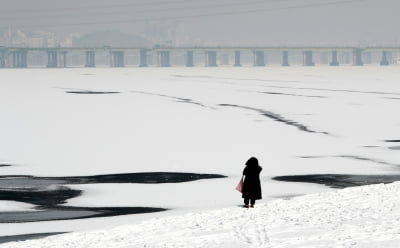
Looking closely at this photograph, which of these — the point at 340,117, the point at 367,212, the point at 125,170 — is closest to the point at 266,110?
the point at 340,117

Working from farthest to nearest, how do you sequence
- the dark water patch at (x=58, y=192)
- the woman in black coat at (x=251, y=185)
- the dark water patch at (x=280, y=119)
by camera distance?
the dark water patch at (x=280, y=119) → the dark water patch at (x=58, y=192) → the woman in black coat at (x=251, y=185)

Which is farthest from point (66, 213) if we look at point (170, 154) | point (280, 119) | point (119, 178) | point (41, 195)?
point (280, 119)

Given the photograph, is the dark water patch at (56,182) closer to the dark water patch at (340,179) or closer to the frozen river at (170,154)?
the frozen river at (170,154)

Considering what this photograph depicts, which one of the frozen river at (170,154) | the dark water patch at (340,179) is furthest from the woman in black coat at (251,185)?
the dark water patch at (340,179)

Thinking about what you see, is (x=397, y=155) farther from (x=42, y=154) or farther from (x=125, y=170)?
(x=42, y=154)

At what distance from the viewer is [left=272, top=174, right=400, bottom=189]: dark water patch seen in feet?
76.3

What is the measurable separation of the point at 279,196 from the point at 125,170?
292 inches

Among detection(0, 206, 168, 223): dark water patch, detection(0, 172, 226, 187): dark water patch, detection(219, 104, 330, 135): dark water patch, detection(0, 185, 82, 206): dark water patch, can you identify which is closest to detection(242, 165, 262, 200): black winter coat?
detection(0, 206, 168, 223): dark water patch

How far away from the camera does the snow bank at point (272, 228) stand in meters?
13.9

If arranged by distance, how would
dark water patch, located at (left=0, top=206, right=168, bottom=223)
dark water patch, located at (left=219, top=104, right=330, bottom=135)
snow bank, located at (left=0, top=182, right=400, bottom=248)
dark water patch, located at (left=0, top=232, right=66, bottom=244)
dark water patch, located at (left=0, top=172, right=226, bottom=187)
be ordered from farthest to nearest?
dark water patch, located at (left=219, top=104, right=330, bottom=135), dark water patch, located at (left=0, top=172, right=226, bottom=187), dark water patch, located at (left=0, top=206, right=168, bottom=223), dark water patch, located at (left=0, top=232, right=66, bottom=244), snow bank, located at (left=0, top=182, right=400, bottom=248)

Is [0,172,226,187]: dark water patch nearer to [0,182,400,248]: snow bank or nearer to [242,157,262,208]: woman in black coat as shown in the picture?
[242,157,262,208]: woman in black coat

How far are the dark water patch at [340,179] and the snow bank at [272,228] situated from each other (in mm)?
5291

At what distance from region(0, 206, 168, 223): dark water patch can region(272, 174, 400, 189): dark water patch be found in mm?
6045

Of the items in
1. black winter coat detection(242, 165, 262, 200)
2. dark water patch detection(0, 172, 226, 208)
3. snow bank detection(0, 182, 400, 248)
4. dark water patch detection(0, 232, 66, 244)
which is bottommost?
dark water patch detection(0, 172, 226, 208)
